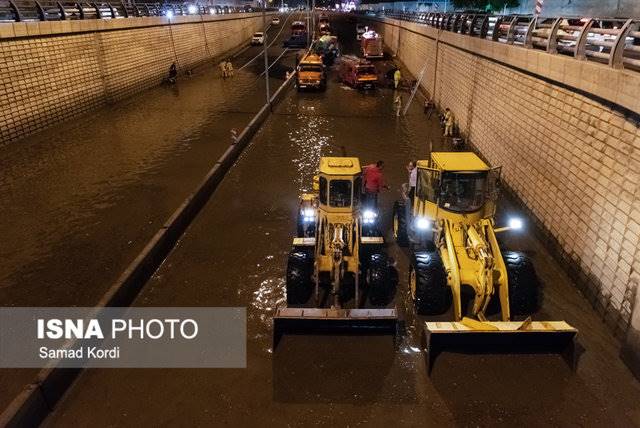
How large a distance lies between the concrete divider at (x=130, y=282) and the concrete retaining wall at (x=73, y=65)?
937 centimetres

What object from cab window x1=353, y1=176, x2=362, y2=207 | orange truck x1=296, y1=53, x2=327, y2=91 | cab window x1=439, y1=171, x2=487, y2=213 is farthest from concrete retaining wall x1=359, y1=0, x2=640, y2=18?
cab window x1=353, y1=176, x2=362, y2=207

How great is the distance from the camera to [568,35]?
11266 mm

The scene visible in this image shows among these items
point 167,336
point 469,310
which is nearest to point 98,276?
point 167,336

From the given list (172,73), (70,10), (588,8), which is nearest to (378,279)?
(70,10)

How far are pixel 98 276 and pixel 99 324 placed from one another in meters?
2.07

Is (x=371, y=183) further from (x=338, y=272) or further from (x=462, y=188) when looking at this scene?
(x=338, y=272)

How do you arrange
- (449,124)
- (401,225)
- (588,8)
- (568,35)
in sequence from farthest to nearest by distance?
(588,8), (449,124), (568,35), (401,225)

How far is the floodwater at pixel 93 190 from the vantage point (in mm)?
9867

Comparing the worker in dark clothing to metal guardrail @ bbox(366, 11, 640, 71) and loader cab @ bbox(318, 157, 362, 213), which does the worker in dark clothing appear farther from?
loader cab @ bbox(318, 157, 362, 213)

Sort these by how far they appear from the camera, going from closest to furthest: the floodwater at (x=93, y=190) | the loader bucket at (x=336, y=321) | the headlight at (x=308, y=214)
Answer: the loader bucket at (x=336, y=321), the floodwater at (x=93, y=190), the headlight at (x=308, y=214)

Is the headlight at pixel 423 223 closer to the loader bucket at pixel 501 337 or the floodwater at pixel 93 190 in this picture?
the loader bucket at pixel 501 337

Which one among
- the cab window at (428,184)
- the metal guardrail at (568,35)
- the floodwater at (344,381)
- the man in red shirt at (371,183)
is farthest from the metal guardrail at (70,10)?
the metal guardrail at (568,35)

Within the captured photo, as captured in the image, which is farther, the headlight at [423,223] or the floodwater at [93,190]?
the floodwater at [93,190]

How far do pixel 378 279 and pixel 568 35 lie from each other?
8.13 metres
